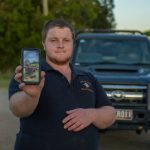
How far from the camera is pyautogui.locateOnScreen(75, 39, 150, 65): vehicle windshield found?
32.8 feet

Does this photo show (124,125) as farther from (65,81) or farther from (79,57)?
(65,81)

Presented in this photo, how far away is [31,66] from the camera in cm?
343

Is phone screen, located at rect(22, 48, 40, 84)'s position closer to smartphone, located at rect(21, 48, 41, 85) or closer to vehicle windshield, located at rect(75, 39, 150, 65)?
smartphone, located at rect(21, 48, 41, 85)

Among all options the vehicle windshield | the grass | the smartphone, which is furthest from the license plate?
the grass

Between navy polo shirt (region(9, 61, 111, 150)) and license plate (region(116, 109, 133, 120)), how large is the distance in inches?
192

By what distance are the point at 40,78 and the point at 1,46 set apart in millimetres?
33949

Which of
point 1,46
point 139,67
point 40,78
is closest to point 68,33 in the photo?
point 40,78

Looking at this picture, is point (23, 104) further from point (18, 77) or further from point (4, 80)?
point (4, 80)

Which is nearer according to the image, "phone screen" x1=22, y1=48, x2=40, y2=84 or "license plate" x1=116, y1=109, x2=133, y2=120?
"phone screen" x1=22, y1=48, x2=40, y2=84

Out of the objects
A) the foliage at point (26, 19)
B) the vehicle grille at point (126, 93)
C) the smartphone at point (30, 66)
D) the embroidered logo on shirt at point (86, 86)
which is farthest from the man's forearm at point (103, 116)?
the foliage at point (26, 19)

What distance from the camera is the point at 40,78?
3.41 m

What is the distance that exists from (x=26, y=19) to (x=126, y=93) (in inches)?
1133

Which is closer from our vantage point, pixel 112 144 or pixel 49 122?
pixel 49 122

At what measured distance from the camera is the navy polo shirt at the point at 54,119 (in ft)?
12.4
